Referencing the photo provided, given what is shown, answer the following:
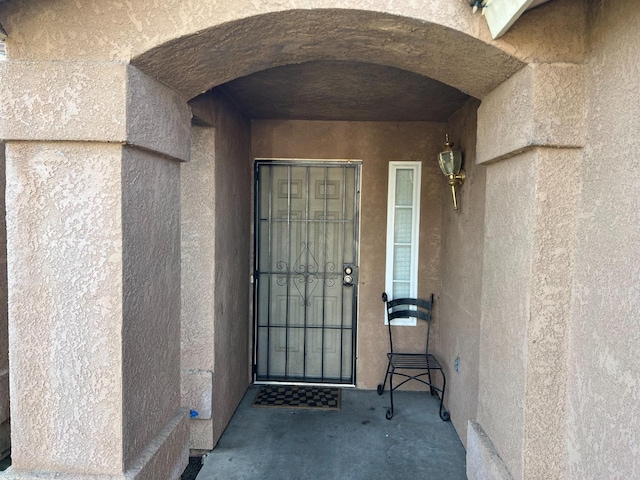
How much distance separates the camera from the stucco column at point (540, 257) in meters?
1.48

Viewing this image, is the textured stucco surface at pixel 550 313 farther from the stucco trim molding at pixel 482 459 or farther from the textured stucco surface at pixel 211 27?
the textured stucco surface at pixel 211 27

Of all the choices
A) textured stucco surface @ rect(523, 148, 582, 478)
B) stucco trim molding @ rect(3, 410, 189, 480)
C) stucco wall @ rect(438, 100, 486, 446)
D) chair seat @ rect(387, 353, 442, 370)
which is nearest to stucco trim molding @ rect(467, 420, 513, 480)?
textured stucco surface @ rect(523, 148, 582, 478)

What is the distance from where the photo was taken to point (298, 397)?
388cm

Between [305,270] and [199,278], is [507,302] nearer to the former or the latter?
[199,278]

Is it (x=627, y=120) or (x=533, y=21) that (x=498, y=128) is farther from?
(x=627, y=120)

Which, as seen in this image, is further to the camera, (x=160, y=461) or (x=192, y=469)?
(x=192, y=469)

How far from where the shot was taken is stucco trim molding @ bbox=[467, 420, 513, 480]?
172 centimetres

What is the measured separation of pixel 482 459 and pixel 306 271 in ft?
8.21

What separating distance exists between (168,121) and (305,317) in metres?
2.81

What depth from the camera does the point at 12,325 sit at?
148 centimetres

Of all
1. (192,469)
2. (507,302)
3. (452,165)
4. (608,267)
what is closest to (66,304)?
(507,302)

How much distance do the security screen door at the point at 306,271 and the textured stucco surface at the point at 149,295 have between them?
7.08 ft

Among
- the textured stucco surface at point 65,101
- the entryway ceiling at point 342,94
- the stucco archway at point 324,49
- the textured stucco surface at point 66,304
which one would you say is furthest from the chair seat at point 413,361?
the textured stucco surface at point 65,101

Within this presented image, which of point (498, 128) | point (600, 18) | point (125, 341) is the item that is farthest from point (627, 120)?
point (125, 341)
